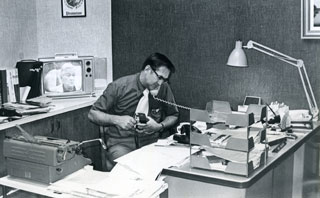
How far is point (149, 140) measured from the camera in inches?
134

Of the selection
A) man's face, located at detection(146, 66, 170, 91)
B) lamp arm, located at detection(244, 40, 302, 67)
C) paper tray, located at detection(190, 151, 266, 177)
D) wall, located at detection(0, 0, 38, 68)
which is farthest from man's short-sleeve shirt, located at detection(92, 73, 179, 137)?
paper tray, located at detection(190, 151, 266, 177)

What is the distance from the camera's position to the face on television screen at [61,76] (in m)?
3.84

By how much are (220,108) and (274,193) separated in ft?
1.84

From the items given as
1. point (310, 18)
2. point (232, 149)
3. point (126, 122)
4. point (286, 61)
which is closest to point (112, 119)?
point (126, 122)

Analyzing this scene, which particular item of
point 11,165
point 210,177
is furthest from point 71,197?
point 210,177

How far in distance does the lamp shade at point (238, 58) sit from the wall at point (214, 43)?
0.82 ft

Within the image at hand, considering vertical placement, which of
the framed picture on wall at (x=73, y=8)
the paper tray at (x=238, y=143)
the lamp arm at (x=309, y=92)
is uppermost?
the framed picture on wall at (x=73, y=8)

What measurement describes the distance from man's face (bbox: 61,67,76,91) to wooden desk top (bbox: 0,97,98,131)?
11 centimetres

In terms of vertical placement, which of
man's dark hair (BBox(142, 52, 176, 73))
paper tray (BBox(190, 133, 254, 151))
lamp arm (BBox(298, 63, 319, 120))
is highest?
man's dark hair (BBox(142, 52, 176, 73))

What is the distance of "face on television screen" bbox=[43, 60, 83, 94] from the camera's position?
3.84m

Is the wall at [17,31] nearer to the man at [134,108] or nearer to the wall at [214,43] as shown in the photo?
the wall at [214,43]

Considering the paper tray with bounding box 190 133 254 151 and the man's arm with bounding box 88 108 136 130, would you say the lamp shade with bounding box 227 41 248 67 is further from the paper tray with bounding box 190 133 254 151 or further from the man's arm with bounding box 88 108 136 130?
the paper tray with bounding box 190 133 254 151

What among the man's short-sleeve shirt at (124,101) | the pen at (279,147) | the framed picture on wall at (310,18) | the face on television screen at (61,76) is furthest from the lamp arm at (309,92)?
the face on television screen at (61,76)

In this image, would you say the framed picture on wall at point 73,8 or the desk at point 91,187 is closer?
the desk at point 91,187
